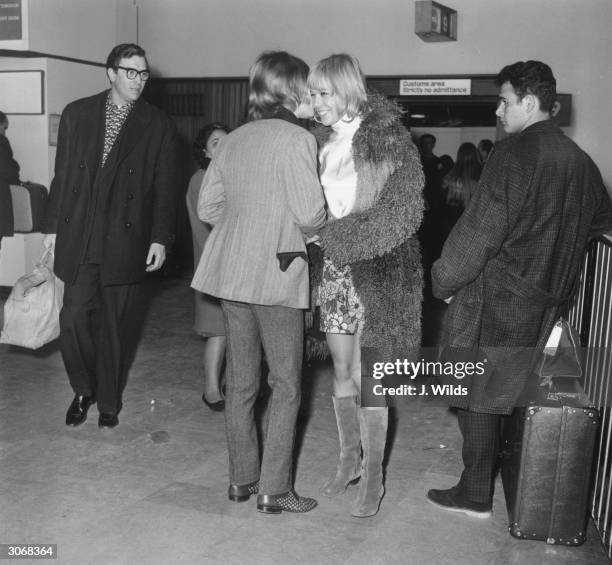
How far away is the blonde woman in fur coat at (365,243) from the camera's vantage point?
10.2 feet

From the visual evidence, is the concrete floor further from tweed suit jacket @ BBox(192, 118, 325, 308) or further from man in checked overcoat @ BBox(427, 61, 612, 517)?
tweed suit jacket @ BBox(192, 118, 325, 308)

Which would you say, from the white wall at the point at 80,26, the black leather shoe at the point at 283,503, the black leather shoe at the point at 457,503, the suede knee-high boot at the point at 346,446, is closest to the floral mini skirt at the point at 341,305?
the suede knee-high boot at the point at 346,446

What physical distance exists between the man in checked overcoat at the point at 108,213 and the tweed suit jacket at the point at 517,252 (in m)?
1.77

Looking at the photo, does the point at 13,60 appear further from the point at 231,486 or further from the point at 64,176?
the point at 231,486

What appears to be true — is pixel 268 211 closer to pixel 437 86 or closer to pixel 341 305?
pixel 341 305

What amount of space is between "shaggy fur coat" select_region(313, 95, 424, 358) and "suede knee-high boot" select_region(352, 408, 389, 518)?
→ 272mm

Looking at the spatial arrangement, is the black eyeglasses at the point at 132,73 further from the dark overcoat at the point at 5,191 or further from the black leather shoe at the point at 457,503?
the dark overcoat at the point at 5,191

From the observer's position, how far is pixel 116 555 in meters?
2.95

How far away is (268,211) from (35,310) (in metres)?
2.13

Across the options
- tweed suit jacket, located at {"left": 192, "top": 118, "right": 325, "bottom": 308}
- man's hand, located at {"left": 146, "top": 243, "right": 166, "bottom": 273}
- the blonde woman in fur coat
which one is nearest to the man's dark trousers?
man's hand, located at {"left": 146, "top": 243, "right": 166, "bottom": 273}

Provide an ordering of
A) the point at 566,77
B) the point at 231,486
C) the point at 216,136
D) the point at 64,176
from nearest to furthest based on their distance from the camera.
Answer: the point at 231,486, the point at 64,176, the point at 216,136, the point at 566,77

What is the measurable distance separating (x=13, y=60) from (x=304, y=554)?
23.2 feet

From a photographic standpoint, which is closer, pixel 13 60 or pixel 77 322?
pixel 77 322

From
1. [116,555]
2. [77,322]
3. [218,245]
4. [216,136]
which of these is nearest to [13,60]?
[216,136]
